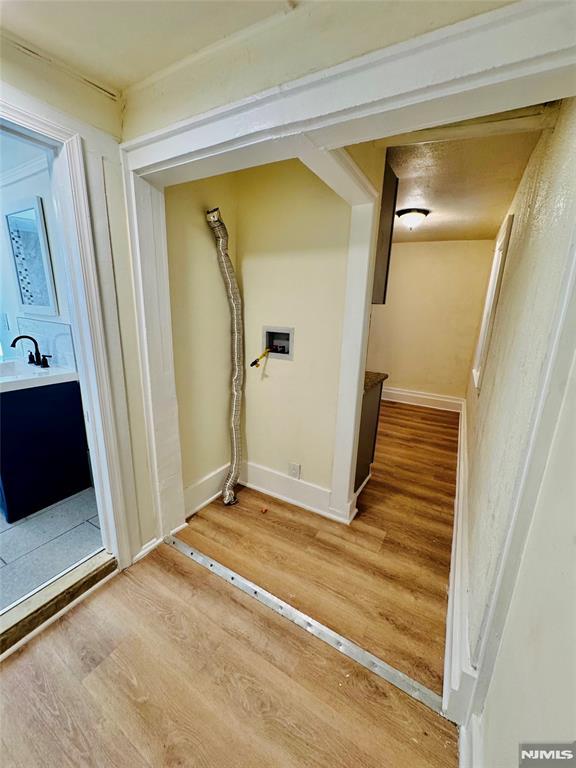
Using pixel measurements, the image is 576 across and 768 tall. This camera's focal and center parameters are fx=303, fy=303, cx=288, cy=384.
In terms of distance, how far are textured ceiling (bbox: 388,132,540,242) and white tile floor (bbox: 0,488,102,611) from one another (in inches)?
114

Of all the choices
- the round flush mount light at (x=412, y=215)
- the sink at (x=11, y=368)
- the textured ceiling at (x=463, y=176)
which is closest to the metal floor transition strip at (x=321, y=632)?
the sink at (x=11, y=368)

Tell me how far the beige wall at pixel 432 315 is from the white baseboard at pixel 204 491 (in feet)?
10.5

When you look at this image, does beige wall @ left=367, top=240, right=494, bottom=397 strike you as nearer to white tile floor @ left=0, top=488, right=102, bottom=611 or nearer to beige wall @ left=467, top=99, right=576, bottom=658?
beige wall @ left=467, top=99, right=576, bottom=658

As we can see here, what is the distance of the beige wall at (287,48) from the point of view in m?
0.73

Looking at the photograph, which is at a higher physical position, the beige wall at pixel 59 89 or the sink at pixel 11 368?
the beige wall at pixel 59 89

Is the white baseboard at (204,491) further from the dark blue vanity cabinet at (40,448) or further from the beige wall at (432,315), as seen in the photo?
the beige wall at (432,315)

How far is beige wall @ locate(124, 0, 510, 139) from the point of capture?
2.39 ft

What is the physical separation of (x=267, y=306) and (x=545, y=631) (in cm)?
A: 189

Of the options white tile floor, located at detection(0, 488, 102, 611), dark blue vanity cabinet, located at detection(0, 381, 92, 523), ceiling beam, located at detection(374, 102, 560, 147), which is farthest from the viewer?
dark blue vanity cabinet, located at detection(0, 381, 92, 523)

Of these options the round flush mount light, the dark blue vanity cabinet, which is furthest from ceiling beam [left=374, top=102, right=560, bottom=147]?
the dark blue vanity cabinet

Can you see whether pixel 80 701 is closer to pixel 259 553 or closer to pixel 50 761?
pixel 50 761

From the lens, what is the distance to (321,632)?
1349mm

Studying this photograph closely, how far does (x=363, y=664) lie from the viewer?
48.5 inches

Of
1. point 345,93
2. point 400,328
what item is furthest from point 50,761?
point 400,328
